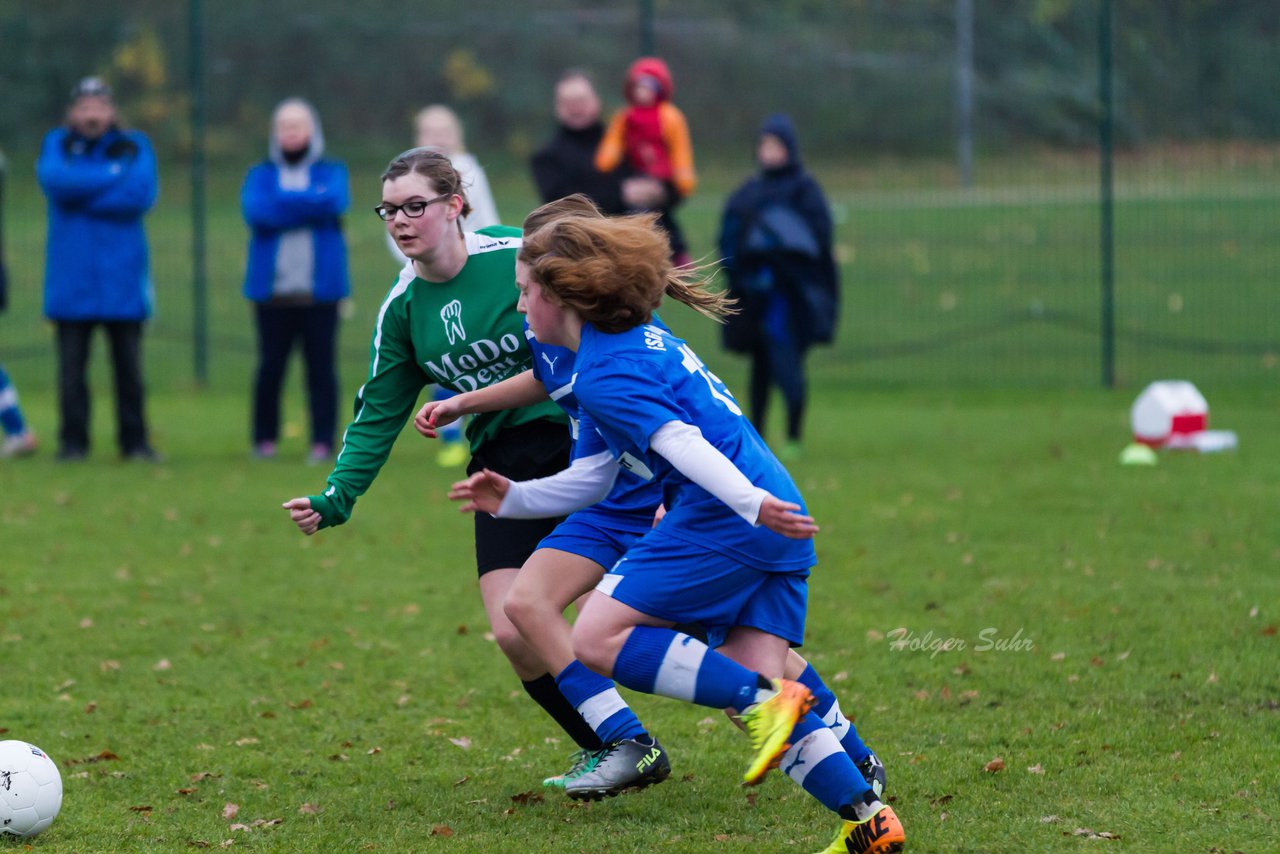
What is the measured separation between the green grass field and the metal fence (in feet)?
10.6

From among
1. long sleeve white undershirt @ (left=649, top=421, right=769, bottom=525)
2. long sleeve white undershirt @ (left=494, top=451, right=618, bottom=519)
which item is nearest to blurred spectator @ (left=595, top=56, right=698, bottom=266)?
long sleeve white undershirt @ (left=494, top=451, right=618, bottom=519)

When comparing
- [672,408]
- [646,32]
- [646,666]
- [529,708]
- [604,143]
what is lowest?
[529,708]

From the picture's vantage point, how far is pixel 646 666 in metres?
3.88

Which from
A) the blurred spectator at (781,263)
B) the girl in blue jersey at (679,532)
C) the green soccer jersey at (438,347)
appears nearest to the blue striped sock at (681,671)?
the girl in blue jersey at (679,532)

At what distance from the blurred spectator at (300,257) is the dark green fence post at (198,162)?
12.1 feet

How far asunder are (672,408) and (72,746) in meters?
2.48

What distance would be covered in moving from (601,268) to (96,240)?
7.42 metres

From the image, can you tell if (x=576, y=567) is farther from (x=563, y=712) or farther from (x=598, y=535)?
(x=563, y=712)

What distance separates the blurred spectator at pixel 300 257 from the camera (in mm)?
10516

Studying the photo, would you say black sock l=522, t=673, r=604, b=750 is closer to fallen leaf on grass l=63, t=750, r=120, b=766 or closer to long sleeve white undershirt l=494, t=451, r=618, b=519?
long sleeve white undershirt l=494, t=451, r=618, b=519

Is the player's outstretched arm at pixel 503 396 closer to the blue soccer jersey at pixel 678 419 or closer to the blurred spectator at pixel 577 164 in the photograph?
the blue soccer jersey at pixel 678 419

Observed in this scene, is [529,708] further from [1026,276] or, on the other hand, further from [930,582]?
[1026,276]

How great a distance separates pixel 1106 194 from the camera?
13594 millimetres

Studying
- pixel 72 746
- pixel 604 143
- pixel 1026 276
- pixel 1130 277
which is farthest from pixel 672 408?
pixel 1026 276
